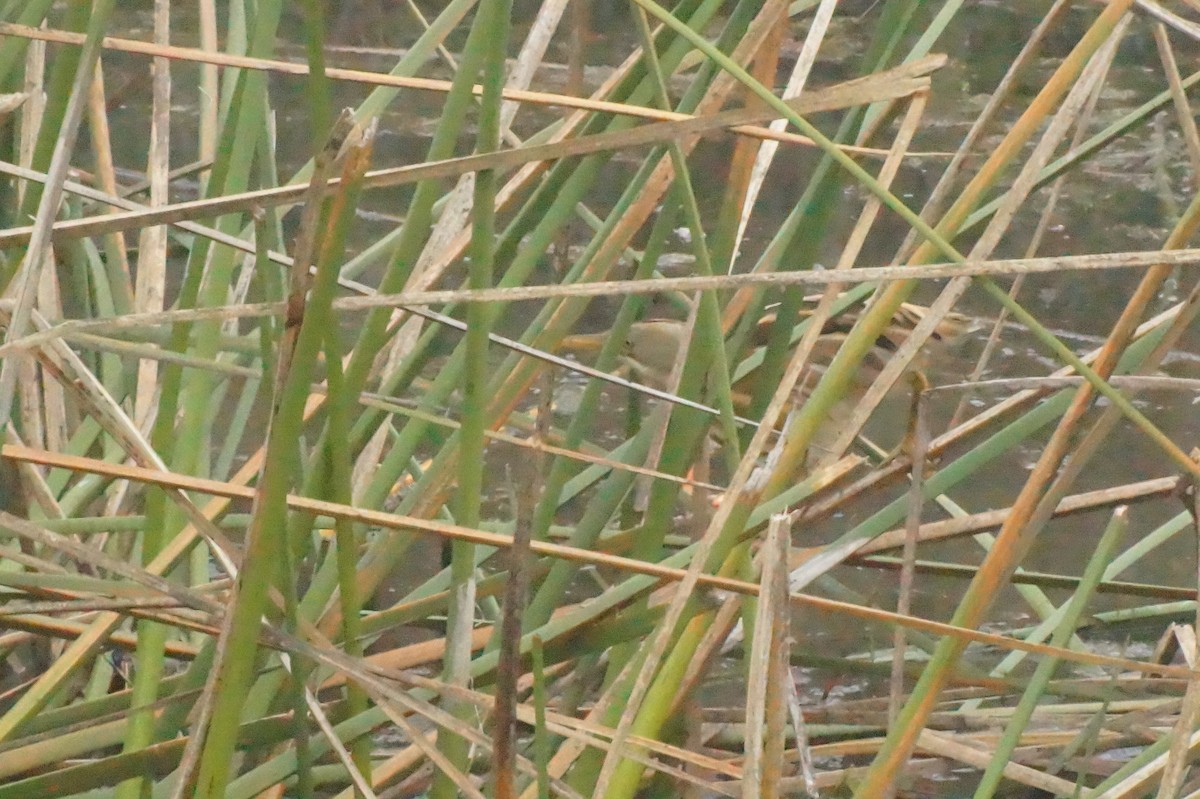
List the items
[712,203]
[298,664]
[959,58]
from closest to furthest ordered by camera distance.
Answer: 1. [298,664]
2. [712,203]
3. [959,58]

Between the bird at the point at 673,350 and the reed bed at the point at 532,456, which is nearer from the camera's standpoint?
the reed bed at the point at 532,456

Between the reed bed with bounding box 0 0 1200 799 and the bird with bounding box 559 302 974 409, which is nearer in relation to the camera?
the reed bed with bounding box 0 0 1200 799

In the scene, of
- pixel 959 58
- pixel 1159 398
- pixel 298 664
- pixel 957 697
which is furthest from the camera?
pixel 959 58

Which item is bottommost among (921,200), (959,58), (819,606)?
(819,606)

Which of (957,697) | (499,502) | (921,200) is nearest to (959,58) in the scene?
(921,200)

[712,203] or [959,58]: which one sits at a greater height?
[959,58]

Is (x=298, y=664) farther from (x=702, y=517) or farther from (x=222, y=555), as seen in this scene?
(x=702, y=517)

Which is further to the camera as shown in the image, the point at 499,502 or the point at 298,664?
the point at 499,502

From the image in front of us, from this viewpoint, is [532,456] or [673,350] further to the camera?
[673,350]

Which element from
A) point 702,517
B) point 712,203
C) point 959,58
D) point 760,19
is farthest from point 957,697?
point 959,58
